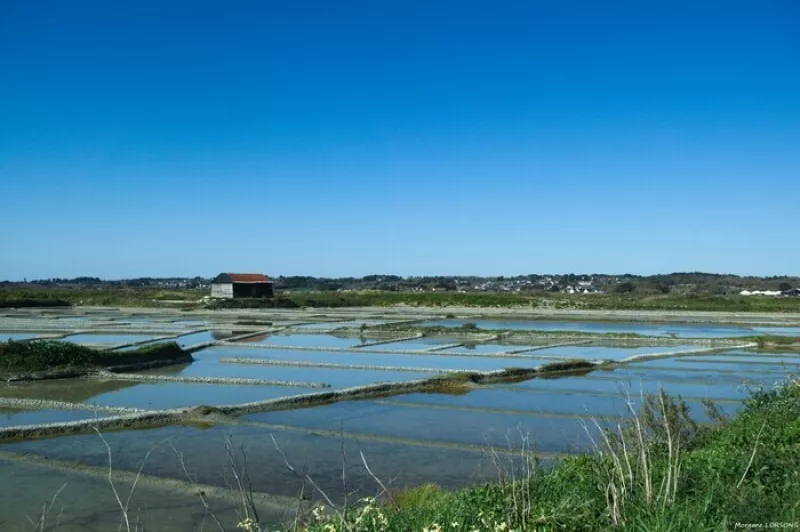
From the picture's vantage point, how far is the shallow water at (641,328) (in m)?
27.1

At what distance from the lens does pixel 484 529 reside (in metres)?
3.85

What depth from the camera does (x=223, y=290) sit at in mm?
54938

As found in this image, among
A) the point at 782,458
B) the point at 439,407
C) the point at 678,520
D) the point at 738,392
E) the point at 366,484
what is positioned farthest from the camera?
the point at 738,392

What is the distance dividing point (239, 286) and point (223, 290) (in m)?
1.35

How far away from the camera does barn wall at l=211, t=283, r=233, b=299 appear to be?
54.4m

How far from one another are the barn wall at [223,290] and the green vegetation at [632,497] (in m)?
50.3

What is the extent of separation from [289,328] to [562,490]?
25915 millimetres

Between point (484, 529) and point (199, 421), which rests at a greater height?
point (484, 529)

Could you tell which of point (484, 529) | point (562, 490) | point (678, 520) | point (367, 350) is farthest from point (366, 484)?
point (367, 350)

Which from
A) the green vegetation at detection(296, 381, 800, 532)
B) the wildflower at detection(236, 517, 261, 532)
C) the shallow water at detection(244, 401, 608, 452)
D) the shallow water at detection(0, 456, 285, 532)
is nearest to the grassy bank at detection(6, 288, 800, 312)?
the shallow water at detection(244, 401, 608, 452)

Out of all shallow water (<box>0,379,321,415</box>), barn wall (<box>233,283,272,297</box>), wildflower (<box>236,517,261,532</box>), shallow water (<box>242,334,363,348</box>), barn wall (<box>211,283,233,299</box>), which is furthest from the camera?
barn wall (<box>233,283,272,297</box>)

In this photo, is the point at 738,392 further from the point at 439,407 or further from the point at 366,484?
the point at 366,484

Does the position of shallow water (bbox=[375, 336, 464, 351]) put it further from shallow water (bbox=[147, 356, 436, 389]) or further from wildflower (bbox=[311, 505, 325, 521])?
wildflower (bbox=[311, 505, 325, 521])

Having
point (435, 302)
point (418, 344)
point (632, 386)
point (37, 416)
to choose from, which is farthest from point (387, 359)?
point (435, 302)
